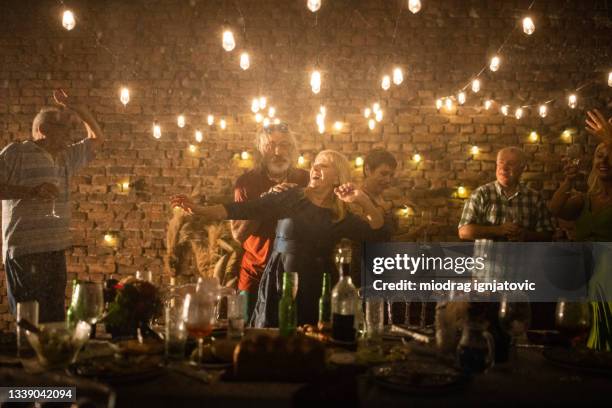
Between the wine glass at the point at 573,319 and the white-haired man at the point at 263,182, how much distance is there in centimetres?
204

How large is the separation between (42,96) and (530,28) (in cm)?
446

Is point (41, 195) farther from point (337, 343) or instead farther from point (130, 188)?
point (337, 343)

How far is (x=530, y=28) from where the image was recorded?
3758 mm

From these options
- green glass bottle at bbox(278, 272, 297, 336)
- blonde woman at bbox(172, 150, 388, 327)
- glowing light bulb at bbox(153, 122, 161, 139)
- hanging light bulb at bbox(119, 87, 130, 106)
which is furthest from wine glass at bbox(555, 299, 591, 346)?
glowing light bulb at bbox(153, 122, 161, 139)

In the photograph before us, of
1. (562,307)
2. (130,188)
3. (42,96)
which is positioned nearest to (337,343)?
(562,307)

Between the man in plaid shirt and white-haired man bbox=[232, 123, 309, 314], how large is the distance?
1.29m

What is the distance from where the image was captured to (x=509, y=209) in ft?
12.0

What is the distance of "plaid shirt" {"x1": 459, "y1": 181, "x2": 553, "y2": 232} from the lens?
365 centimetres

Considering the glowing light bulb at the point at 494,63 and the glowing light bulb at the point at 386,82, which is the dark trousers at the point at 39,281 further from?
the glowing light bulb at the point at 494,63

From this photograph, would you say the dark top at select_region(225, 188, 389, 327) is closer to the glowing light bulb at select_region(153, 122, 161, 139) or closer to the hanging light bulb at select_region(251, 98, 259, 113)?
the hanging light bulb at select_region(251, 98, 259, 113)

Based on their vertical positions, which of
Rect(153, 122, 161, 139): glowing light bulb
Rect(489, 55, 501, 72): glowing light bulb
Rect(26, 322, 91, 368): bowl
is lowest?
Rect(26, 322, 91, 368): bowl

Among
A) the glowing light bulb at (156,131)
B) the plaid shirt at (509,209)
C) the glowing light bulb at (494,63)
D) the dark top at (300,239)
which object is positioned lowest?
the dark top at (300,239)

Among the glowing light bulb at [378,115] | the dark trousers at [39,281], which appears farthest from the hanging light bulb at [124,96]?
the glowing light bulb at [378,115]

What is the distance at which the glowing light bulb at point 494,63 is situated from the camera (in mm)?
4664
